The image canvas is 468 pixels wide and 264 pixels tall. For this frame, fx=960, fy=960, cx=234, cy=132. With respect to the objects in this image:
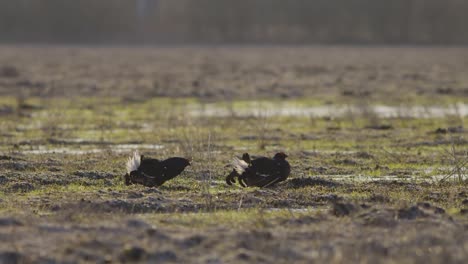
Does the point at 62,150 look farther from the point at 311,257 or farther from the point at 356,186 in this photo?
A: the point at 311,257

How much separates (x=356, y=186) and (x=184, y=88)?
77.2 ft

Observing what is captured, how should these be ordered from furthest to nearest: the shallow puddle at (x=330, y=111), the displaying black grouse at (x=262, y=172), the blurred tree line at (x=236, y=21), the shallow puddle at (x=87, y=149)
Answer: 1. the blurred tree line at (x=236, y=21)
2. the shallow puddle at (x=330, y=111)
3. the shallow puddle at (x=87, y=149)
4. the displaying black grouse at (x=262, y=172)

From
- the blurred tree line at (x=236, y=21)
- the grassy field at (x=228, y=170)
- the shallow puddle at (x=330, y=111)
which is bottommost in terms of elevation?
the grassy field at (x=228, y=170)

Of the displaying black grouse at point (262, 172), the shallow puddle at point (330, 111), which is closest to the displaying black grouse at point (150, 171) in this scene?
the displaying black grouse at point (262, 172)

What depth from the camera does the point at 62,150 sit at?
19422 millimetres

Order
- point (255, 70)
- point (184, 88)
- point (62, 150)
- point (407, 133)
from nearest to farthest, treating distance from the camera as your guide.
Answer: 1. point (62, 150)
2. point (407, 133)
3. point (184, 88)
4. point (255, 70)

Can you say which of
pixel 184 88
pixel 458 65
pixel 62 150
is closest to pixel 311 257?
pixel 62 150

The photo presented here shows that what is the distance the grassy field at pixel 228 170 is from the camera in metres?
9.51

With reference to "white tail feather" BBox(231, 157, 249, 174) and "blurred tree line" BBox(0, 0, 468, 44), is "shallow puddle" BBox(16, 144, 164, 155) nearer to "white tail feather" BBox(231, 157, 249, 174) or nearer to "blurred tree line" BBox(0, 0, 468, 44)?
"white tail feather" BBox(231, 157, 249, 174)

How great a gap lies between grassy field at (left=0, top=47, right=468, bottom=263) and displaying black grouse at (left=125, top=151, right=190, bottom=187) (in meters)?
0.25

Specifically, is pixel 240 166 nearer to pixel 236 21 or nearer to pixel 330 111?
pixel 330 111

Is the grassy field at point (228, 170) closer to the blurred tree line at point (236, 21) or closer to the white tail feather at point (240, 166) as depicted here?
the white tail feather at point (240, 166)

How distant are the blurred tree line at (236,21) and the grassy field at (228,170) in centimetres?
6088

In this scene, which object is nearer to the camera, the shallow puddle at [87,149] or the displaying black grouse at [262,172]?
the displaying black grouse at [262,172]
